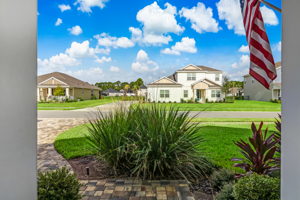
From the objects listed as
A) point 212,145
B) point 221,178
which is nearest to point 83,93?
point 212,145

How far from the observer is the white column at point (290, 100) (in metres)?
0.81

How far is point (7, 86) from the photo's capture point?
29.3 inches

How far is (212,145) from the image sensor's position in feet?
14.9

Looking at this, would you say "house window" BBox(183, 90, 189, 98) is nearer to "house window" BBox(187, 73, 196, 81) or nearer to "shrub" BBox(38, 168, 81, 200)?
"house window" BBox(187, 73, 196, 81)

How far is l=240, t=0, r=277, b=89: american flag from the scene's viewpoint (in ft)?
5.41

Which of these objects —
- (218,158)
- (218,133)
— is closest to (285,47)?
(218,158)

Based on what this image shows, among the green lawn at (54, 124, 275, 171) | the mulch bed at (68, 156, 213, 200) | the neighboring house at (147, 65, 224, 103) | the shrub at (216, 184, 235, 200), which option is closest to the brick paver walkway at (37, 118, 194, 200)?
the mulch bed at (68, 156, 213, 200)

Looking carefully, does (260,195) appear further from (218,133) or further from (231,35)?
(231,35)

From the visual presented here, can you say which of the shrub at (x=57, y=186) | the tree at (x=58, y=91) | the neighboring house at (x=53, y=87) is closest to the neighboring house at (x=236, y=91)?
the neighboring house at (x=53, y=87)

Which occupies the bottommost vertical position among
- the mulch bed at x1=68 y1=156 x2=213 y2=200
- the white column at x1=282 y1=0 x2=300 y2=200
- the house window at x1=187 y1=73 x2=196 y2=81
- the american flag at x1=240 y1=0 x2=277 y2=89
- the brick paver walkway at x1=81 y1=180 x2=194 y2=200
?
the mulch bed at x1=68 y1=156 x2=213 y2=200

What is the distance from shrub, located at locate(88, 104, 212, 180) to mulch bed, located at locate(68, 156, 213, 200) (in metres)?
0.12

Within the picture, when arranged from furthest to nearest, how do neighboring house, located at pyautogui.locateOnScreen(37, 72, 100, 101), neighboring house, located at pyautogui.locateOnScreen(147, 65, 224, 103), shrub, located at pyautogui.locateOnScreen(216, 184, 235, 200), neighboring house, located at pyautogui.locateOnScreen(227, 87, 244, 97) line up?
neighboring house, located at pyautogui.locateOnScreen(227, 87, 244, 97), neighboring house, located at pyautogui.locateOnScreen(37, 72, 100, 101), neighboring house, located at pyautogui.locateOnScreen(147, 65, 224, 103), shrub, located at pyautogui.locateOnScreen(216, 184, 235, 200)

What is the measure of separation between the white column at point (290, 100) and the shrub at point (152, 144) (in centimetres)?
173

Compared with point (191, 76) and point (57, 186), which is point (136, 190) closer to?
point (57, 186)
